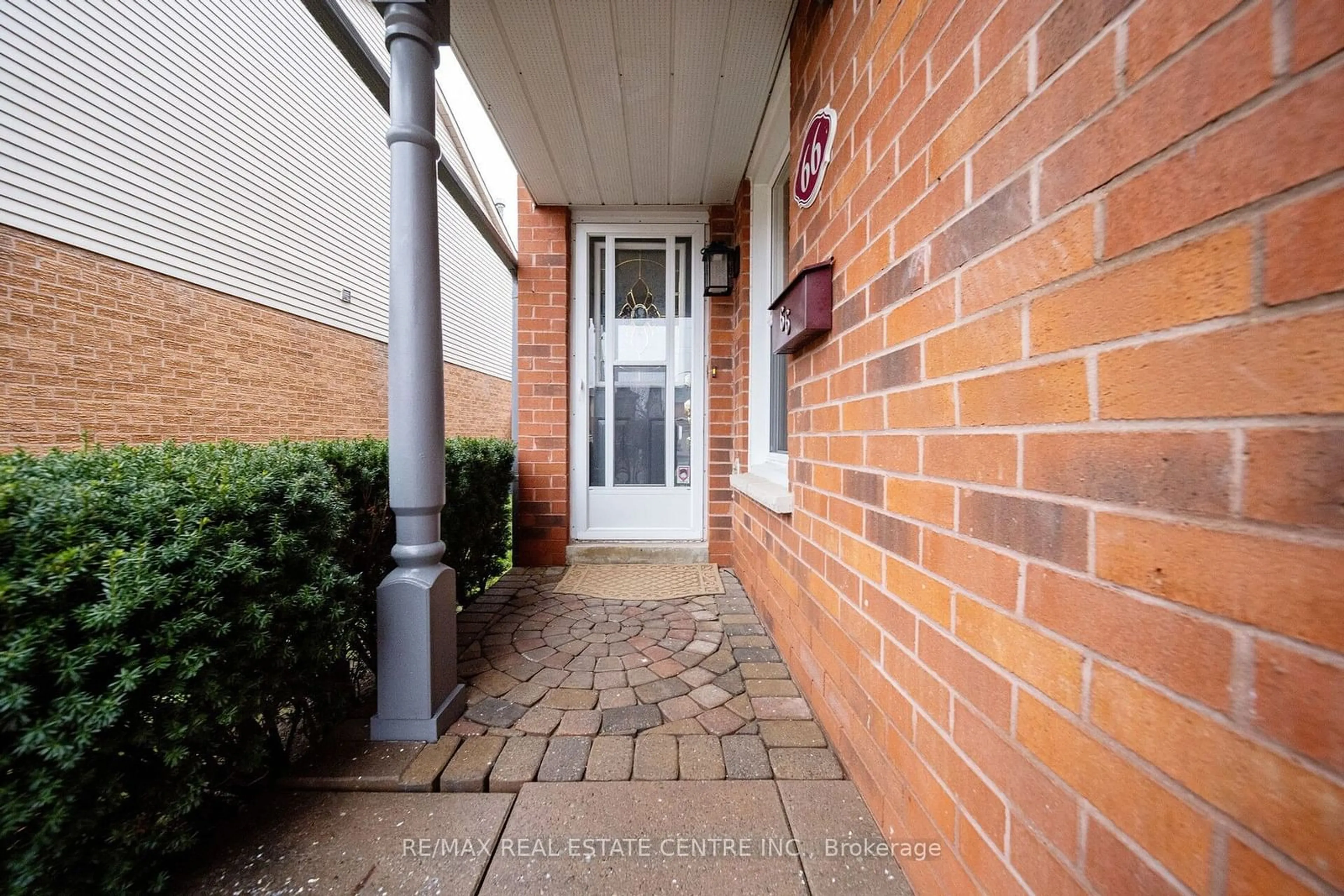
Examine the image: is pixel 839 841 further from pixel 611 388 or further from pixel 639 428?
pixel 611 388

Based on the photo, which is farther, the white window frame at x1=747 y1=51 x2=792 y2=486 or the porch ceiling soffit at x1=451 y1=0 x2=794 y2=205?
the white window frame at x1=747 y1=51 x2=792 y2=486

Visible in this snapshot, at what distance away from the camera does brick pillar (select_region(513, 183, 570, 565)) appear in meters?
3.47

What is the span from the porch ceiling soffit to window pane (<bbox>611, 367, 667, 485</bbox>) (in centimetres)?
138

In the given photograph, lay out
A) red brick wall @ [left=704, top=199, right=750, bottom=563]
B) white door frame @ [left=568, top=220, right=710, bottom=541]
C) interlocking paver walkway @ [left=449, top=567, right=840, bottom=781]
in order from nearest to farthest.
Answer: interlocking paver walkway @ [left=449, top=567, right=840, bottom=781] → red brick wall @ [left=704, top=199, right=750, bottom=563] → white door frame @ [left=568, top=220, right=710, bottom=541]

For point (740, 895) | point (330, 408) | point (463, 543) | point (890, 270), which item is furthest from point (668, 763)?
point (330, 408)

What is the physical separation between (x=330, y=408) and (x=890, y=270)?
7.78 metres

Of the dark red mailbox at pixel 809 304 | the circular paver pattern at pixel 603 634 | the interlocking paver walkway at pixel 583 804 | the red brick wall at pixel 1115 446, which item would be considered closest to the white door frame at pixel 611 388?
the circular paver pattern at pixel 603 634

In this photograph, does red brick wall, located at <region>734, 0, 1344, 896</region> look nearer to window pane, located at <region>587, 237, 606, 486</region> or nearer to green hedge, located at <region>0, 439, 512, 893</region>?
green hedge, located at <region>0, 439, 512, 893</region>

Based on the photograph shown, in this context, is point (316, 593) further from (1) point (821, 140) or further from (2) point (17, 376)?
(2) point (17, 376)

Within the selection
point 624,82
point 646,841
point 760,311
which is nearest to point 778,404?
point 760,311

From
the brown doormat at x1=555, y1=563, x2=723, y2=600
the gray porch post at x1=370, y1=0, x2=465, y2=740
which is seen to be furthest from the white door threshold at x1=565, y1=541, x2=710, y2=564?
the gray porch post at x1=370, y1=0, x2=465, y2=740

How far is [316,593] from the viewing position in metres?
1.27

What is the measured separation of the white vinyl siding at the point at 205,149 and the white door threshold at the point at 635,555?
253 centimetres

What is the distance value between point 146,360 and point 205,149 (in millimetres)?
2482
